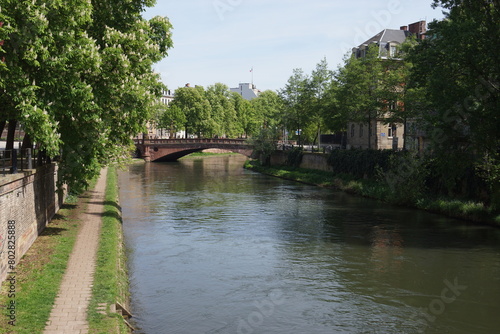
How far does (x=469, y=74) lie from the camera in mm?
31469

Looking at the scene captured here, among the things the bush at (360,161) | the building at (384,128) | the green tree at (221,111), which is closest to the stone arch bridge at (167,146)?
the green tree at (221,111)

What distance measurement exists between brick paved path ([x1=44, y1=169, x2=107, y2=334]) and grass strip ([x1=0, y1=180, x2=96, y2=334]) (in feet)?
0.62

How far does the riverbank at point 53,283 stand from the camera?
13.1 metres

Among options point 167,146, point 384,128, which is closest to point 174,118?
point 167,146

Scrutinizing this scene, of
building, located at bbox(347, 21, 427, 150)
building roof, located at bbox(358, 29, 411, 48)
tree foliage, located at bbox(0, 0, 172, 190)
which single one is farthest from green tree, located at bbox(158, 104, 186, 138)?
tree foliage, located at bbox(0, 0, 172, 190)

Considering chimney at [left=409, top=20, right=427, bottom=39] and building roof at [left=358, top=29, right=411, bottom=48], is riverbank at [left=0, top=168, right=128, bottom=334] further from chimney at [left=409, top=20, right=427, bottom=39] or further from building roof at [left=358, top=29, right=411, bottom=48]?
chimney at [left=409, top=20, right=427, bottom=39]

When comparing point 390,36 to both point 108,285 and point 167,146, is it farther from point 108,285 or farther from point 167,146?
point 108,285

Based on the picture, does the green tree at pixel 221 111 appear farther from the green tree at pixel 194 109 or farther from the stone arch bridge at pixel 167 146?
the stone arch bridge at pixel 167 146

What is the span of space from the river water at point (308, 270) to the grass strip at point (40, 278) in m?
2.75

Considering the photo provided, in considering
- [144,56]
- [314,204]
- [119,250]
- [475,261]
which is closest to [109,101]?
[144,56]

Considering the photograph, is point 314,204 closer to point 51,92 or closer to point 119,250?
point 119,250

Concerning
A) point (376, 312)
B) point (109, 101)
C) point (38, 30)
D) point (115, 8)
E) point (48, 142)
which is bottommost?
point (376, 312)

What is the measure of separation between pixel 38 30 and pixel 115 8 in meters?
7.95

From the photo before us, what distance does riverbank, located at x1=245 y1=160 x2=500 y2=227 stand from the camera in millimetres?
33406
